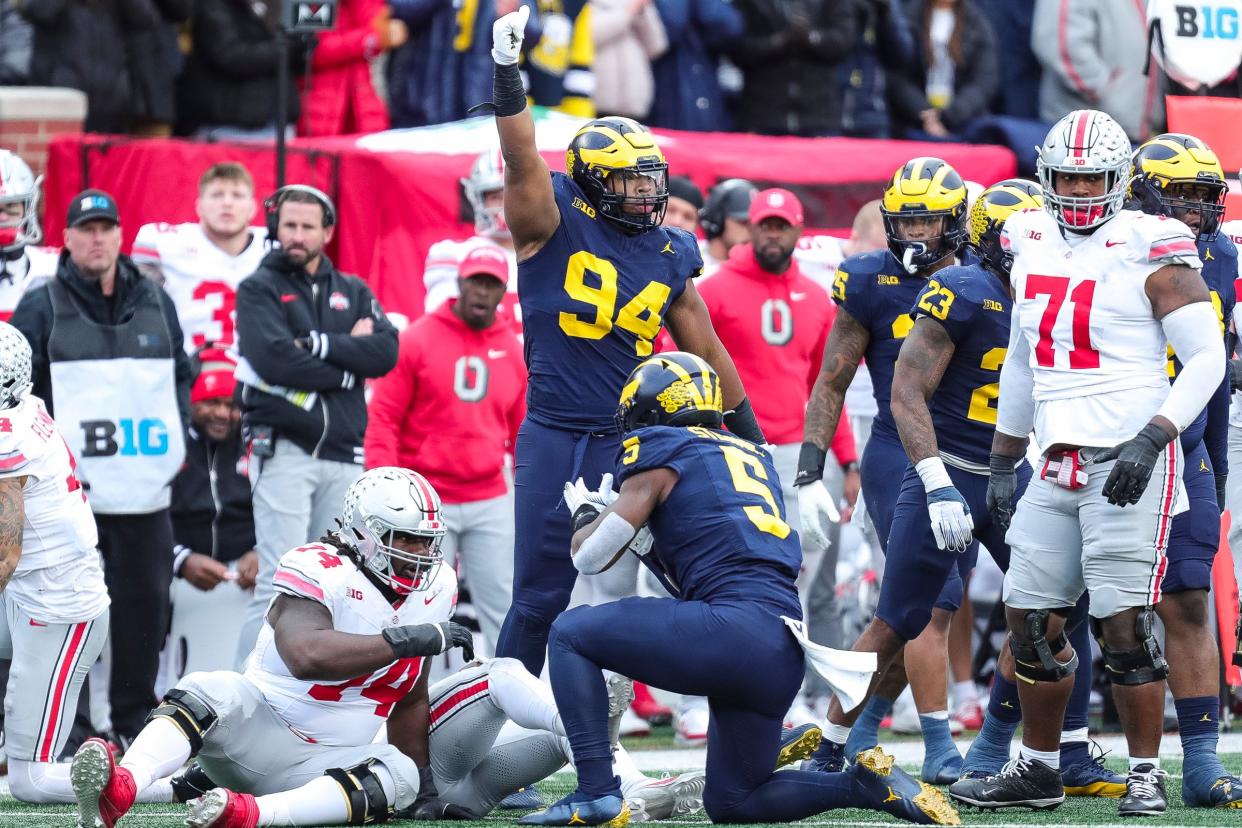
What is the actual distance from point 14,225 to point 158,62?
2501 millimetres

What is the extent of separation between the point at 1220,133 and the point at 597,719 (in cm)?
448

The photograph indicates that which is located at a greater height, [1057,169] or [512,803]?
[1057,169]

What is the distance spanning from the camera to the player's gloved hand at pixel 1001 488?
241 inches

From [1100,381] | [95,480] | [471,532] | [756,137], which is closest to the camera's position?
[1100,381]

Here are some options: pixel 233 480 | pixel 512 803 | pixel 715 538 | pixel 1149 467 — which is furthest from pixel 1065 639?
pixel 233 480

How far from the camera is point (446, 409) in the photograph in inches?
328

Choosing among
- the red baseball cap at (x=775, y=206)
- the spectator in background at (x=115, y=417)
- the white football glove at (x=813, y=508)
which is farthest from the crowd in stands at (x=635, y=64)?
the white football glove at (x=813, y=508)

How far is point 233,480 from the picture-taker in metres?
8.67

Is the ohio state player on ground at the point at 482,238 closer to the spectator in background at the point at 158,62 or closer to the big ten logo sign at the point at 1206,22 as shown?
the spectator in background at the point at 158,62

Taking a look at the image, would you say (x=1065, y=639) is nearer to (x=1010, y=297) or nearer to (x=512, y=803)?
(x=1010, y=297)

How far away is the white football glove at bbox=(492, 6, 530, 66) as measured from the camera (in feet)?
19.4

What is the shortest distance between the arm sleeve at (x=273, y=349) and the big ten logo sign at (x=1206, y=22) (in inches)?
157

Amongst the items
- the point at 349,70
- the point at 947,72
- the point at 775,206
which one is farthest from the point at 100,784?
the point at 947,72

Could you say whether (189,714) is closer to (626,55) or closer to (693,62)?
(626,55)
